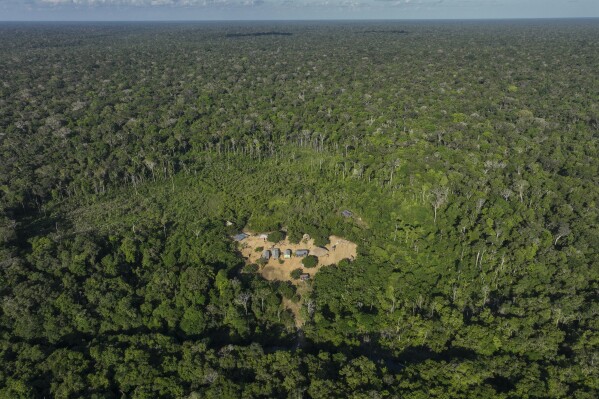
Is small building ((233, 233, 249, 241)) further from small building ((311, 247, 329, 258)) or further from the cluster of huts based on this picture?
small building ((311, 247, 329, 258))

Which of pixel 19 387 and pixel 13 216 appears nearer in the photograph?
pixel 19 387

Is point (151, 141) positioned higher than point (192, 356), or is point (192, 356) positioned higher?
point (151, 141)

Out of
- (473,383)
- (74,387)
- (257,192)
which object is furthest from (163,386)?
(257,192)

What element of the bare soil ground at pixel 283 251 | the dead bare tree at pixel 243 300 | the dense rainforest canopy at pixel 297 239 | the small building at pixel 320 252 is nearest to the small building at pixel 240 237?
the bare soil ground at pixel 283 251

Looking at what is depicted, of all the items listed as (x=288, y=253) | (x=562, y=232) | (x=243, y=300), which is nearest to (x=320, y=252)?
(x=288, y=253)

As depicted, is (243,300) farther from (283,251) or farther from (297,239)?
(297,239)

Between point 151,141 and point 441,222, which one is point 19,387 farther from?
point 151,141

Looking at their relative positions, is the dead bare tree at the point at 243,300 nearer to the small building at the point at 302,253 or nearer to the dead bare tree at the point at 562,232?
the small building at the point at 302,253

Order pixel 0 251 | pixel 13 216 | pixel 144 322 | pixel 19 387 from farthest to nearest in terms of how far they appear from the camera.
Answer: pixel 13 216 → pixel 0 251 → pixel 144 322 → pixel 19 387
